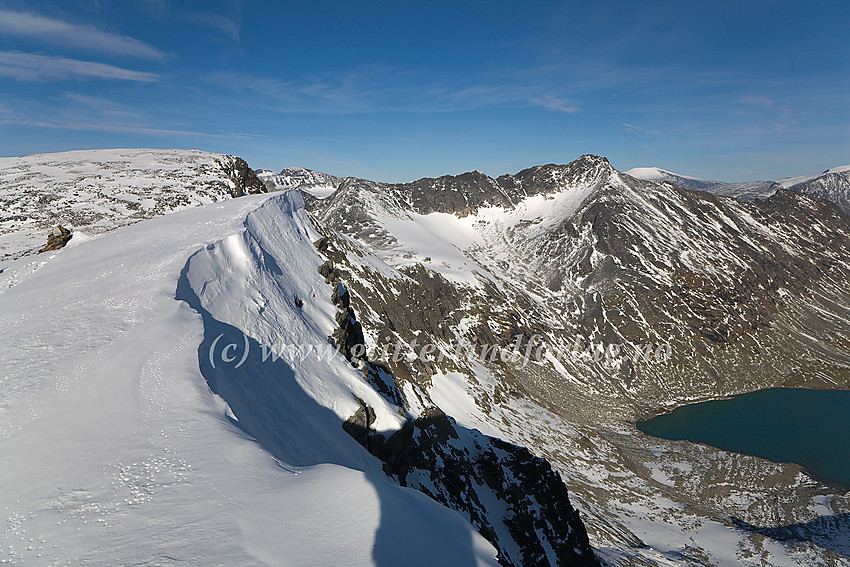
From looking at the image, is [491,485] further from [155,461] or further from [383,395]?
[155,461]

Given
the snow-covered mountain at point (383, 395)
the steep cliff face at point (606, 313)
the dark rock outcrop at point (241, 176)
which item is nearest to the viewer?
the snow-covered mountain at point (383, 395)

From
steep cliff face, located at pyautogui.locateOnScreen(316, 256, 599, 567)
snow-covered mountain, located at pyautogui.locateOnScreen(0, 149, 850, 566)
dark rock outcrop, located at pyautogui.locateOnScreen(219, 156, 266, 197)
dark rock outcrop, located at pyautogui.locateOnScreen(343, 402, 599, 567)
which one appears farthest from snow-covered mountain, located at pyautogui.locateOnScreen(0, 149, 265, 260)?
dark rock outcrop, located at pyautogui.locateOnScreen(343, 402, 599, 567)

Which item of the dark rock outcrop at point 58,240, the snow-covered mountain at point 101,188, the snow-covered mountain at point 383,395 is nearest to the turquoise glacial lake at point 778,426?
the snow-covered mountain at point 383,395

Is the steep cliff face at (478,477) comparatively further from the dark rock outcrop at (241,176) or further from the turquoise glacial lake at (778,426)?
the turquoise glacial lake at (778,426)

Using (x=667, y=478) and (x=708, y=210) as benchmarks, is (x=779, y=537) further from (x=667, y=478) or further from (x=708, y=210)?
(x=708, y=210)

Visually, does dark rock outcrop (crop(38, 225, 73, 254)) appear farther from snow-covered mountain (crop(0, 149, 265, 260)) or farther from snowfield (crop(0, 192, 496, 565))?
snowfield (crop(0, 192, 496, 565))

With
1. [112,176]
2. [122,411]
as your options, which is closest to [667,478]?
[122,411]
